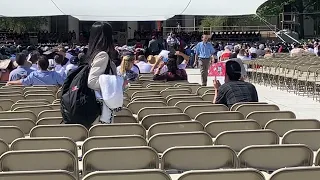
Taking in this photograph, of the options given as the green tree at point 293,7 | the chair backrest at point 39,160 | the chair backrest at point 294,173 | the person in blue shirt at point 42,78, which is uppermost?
the green tree at point 293,7

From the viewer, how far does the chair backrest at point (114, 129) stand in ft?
17.3

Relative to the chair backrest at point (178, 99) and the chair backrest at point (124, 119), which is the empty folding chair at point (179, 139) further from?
the chair backrest at point (178, 99)

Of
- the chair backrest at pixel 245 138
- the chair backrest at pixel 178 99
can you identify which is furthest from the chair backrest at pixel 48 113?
the chair backrest at pixel 245 138

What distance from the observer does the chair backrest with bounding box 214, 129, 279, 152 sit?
15.9 feet

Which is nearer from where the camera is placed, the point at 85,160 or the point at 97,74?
the point at 85,160

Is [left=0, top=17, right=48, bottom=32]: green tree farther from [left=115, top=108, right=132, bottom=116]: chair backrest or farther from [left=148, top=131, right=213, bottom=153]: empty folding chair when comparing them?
[left=148, top=131, right=213, bottom=153]: empty folding chair

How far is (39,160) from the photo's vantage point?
412cm

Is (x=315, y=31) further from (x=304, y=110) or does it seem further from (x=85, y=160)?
(x=85, y=160)

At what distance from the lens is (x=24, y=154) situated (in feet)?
13.4

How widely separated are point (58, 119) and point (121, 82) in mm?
1182

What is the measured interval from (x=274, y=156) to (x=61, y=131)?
2067 mm

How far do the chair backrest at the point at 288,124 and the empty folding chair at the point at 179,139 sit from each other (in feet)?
3.40

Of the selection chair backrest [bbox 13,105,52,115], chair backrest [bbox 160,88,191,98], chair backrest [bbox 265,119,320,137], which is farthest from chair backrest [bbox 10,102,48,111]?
chair backrest [bbox 265,119,320,137]

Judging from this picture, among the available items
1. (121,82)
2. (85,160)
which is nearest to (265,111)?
(121,82)
